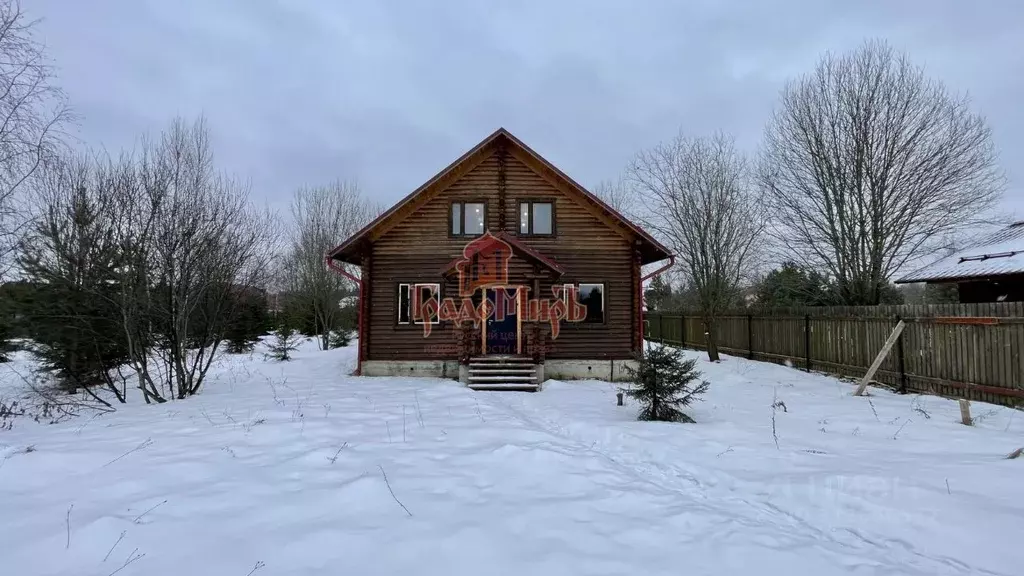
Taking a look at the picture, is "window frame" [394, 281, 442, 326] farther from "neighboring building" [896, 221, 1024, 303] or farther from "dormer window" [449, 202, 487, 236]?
"neighboring building" [896, 221, 1024, 303]

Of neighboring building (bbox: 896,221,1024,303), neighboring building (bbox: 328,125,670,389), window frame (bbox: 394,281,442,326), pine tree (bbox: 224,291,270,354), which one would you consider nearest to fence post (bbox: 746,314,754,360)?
neighboring building (bbox: 896,221,1024,303)

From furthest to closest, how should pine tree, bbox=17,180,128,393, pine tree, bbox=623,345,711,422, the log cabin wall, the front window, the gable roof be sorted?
the front window → the log cabin wall → the gable roof → pine tree, bbox=17,180,128,393 → pine tree, bbox=623,345,711,422

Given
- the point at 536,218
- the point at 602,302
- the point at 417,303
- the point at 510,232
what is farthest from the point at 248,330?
the point at 602,302

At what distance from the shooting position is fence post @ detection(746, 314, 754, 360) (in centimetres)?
1784

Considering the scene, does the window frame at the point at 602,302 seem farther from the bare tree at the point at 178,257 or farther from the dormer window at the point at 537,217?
the bare tree at the point at 178,257

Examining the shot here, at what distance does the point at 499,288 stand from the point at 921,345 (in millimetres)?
10373

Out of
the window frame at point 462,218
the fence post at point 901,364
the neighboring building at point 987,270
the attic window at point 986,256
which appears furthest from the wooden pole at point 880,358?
the window frame at point 462,218

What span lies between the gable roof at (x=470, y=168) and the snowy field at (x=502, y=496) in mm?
7133

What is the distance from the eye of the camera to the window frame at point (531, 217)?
46.9ft

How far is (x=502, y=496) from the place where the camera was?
14.1ft

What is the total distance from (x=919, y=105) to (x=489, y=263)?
14.1 metres

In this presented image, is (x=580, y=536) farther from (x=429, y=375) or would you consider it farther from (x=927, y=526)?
(x=429, y=375)
